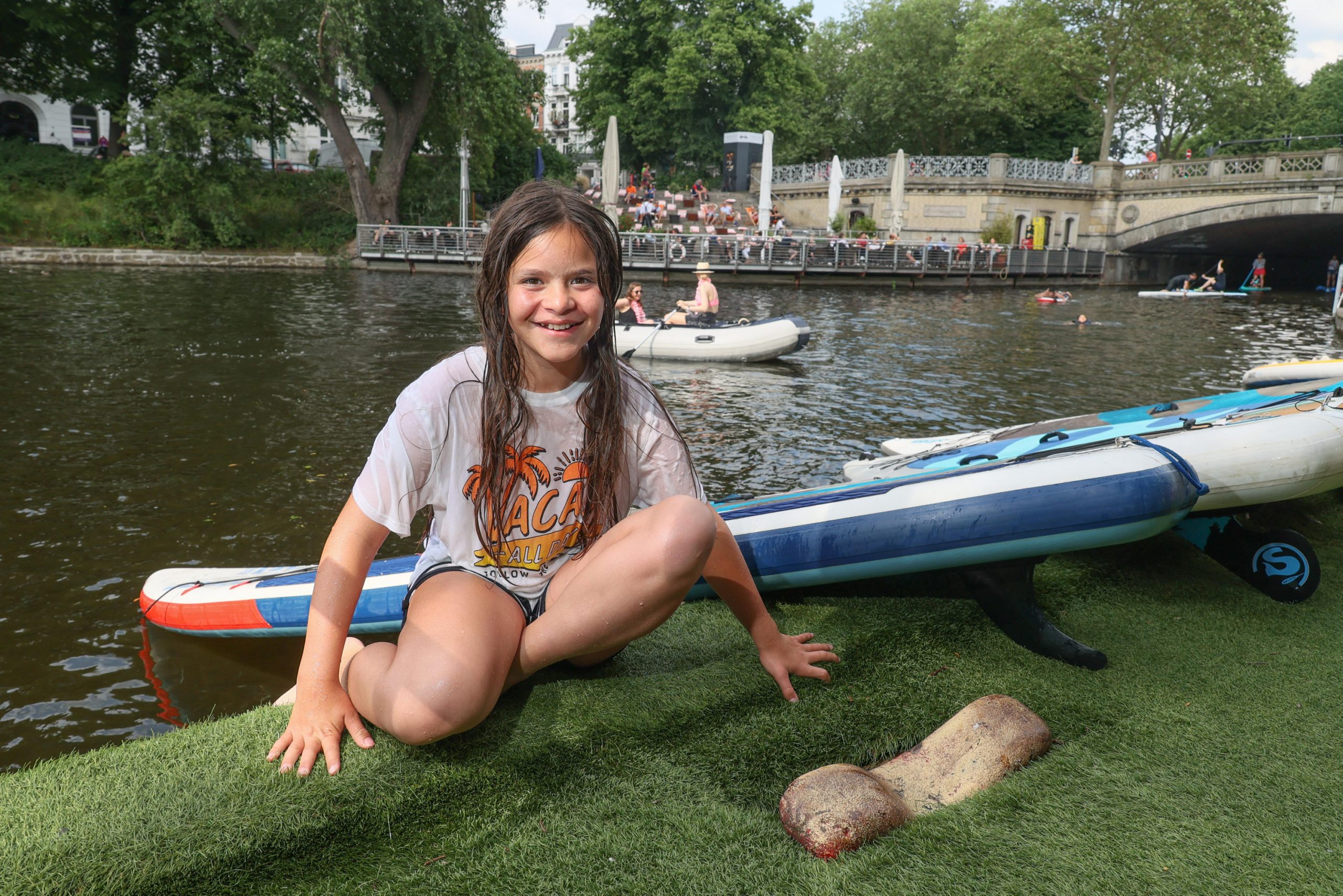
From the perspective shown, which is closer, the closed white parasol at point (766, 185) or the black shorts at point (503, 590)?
the black shorts at point (503, 590)

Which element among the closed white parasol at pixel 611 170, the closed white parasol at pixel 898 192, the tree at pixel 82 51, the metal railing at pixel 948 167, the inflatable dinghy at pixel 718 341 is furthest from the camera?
the metal railing at pixel 948 167

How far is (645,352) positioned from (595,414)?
35.6ft

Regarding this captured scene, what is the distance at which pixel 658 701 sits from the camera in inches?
101

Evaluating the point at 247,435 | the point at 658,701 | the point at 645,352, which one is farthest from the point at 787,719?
the point at 645,352

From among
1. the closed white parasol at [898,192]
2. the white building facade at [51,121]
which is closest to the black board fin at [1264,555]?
the closed white parasol at [898,192]

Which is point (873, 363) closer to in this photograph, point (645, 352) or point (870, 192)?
point (645, 352)

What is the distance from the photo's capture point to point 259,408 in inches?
366

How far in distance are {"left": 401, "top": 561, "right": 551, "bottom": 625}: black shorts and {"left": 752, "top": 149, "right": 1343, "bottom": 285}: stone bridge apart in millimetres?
35595

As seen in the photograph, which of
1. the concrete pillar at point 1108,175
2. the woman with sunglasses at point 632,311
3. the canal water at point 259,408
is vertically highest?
the concrete pillar at point 1108,175

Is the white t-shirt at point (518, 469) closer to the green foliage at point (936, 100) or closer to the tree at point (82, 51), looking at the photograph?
the tree at point (82, 51)

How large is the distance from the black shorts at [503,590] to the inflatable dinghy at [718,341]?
10.6 metres

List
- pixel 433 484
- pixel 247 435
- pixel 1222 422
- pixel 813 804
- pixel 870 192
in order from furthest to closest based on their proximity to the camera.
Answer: pixel 870 192
pixel 247 435
pixel 1222 422
pixel 433 484
pixel 813 804

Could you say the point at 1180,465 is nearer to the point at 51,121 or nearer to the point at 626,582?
the point at 626,582

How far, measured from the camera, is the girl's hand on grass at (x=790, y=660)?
2.58 m
